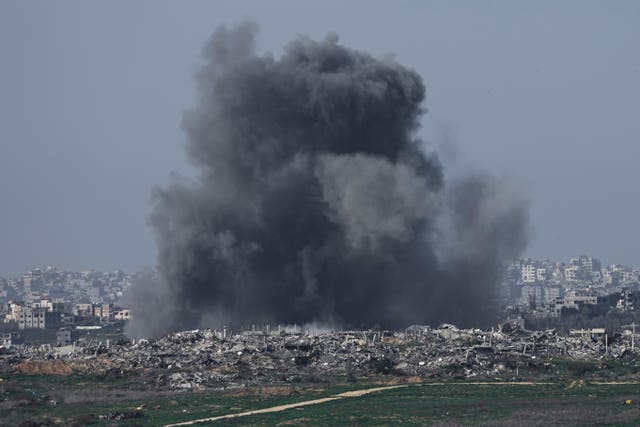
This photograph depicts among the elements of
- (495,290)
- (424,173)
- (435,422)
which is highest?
(424,173)

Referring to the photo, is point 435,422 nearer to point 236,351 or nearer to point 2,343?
point 236,351

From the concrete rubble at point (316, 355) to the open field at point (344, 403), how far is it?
3.50 m

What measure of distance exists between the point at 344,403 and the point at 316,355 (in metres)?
17.7

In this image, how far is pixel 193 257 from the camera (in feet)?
262

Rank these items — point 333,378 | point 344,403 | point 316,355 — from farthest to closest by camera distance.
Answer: point 316,355
point 333,378
point 344,403

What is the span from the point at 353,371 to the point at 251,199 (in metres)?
26.0

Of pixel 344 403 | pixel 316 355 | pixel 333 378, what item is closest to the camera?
pixel 344 403

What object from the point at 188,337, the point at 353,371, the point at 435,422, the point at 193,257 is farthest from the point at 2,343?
the point at 435,422

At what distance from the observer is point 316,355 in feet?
209

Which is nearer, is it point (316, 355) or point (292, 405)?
point (292, 405)

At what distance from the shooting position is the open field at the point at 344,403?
41594 millimetres

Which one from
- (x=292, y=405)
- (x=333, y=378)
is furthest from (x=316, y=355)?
(x=292, y=405)

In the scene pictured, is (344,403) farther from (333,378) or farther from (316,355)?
(316,355)

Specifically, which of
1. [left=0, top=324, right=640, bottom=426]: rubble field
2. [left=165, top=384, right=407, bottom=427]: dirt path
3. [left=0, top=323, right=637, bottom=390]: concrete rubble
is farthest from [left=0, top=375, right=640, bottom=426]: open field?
[left=0, top=323, right=637, bottom=390]: concrete rubble
